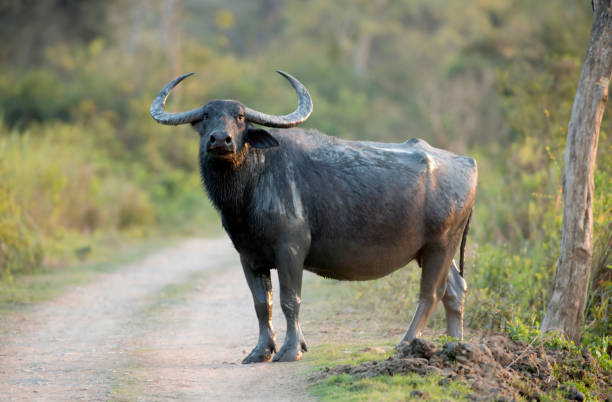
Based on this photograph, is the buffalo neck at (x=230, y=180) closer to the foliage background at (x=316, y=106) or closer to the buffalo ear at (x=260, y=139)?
the buffalo ear at (x=260, y=139)

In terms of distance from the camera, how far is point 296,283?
20.8 ft

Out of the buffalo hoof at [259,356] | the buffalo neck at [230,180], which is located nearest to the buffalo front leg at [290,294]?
the buffalo hoof at [259,356]

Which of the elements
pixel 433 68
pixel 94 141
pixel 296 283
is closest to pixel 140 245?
pixel 94 141

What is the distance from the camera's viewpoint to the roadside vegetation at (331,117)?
342 inches

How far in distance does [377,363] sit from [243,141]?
2.05m

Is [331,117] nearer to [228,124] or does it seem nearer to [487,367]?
[228,124]

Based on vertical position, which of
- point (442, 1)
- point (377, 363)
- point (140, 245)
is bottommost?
point (140, 245)

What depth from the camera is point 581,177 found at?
682cm

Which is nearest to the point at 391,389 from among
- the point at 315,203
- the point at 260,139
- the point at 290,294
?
the point at 290,294

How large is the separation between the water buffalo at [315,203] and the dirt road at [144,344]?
2.28ft

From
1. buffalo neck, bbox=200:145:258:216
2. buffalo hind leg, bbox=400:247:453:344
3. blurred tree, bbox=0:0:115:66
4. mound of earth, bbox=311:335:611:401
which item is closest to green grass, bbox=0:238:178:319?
buffalo neck, bbox=200:145:258:216

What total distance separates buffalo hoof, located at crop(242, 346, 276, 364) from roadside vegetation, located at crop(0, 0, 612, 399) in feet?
3.29

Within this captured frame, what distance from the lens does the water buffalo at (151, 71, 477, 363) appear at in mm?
6285

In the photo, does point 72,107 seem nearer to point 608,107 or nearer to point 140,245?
point 140,245
